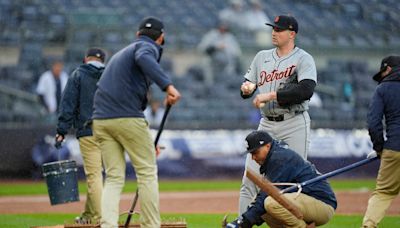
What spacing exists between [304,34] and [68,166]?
15139 mm

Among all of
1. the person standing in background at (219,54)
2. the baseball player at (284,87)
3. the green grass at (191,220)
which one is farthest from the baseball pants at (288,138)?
the person standing in background at (219,54)

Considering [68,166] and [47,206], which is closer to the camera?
[68,166]

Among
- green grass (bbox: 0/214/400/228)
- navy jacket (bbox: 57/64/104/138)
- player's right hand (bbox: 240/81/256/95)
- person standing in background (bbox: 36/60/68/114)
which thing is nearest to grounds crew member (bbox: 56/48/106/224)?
navy jacket (bbox: 57/64/104/138)

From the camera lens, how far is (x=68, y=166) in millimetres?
10844

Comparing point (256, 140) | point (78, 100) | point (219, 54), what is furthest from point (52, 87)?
point (256, 140)

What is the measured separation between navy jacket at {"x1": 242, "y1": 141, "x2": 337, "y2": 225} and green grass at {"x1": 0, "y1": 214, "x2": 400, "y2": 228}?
2.63 meters

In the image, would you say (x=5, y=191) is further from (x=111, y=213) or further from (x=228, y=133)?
(x=111, y=213)

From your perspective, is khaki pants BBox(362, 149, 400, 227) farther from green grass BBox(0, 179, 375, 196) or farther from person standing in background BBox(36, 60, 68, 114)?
person standing in background BBox(36, 60, 68, 114)

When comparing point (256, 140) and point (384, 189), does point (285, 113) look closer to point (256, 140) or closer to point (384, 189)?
point (256, 140)

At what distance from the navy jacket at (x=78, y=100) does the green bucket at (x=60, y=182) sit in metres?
0.43

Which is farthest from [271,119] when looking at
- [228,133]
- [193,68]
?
[193,68]

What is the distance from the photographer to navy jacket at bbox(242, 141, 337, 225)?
8.59 meters

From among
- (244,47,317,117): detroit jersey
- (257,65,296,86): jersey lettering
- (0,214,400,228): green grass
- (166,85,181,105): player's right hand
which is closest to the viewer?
(166,85,181,105): player's right hand

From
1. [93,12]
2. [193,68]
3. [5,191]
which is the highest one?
[93,12]
